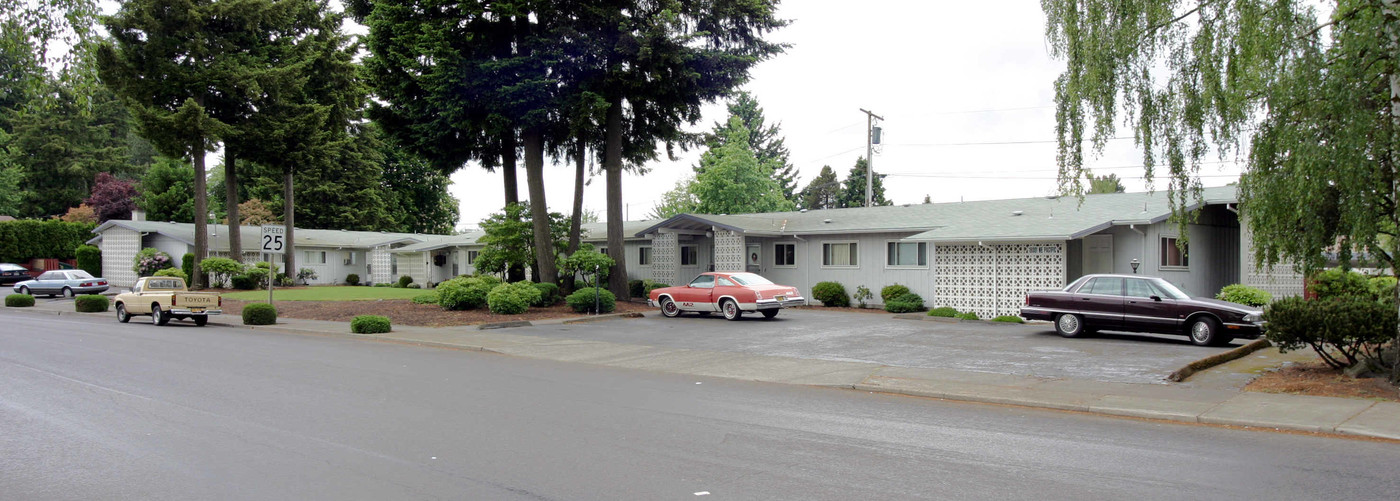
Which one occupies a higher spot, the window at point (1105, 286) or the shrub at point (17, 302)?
the window at point (1105, 286)

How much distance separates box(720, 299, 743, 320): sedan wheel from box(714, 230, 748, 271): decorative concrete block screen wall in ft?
24.3

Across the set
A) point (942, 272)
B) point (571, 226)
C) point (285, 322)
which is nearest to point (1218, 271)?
point (942, 272)

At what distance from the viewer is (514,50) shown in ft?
97.8

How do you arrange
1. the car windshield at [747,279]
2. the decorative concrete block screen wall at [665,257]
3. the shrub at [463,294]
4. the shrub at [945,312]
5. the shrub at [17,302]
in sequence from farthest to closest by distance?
the decorative concrete block screen wall at [665,257] → the shrub at [17,302] → the shrub at [463,294] → the car windshield at [747,279] → the shrub at [945,312]

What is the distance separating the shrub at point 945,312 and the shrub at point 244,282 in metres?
34.1

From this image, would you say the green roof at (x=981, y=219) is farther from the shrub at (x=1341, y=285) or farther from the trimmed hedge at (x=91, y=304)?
the trimmed hedge at (x=91, y=304)

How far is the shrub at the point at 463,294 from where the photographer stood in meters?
27.8

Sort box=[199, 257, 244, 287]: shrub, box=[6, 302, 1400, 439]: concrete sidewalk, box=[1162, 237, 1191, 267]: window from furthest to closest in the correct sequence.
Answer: box=[199, 257, 244, 287]: shrub < box=[1162, 237, 1191, 267]: window < box=[6, 302, 1400, 439]: concrete sidewalk

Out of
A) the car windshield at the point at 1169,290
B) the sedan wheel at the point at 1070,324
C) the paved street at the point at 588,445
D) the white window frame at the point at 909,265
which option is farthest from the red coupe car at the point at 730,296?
the paved street at the point at 588,445

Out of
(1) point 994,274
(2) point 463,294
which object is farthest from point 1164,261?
(2) point 463,294

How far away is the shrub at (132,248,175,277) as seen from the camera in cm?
4531

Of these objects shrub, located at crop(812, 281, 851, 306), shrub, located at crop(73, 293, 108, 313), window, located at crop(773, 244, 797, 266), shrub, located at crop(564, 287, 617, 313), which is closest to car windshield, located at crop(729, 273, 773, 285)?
shrub, located at crop(564, 287, 617, 313)

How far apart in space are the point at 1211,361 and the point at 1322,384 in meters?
2.55

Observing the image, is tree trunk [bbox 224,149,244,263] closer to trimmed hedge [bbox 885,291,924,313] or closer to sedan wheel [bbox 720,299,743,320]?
sedan wheel [bbox 720,299,743,320]
